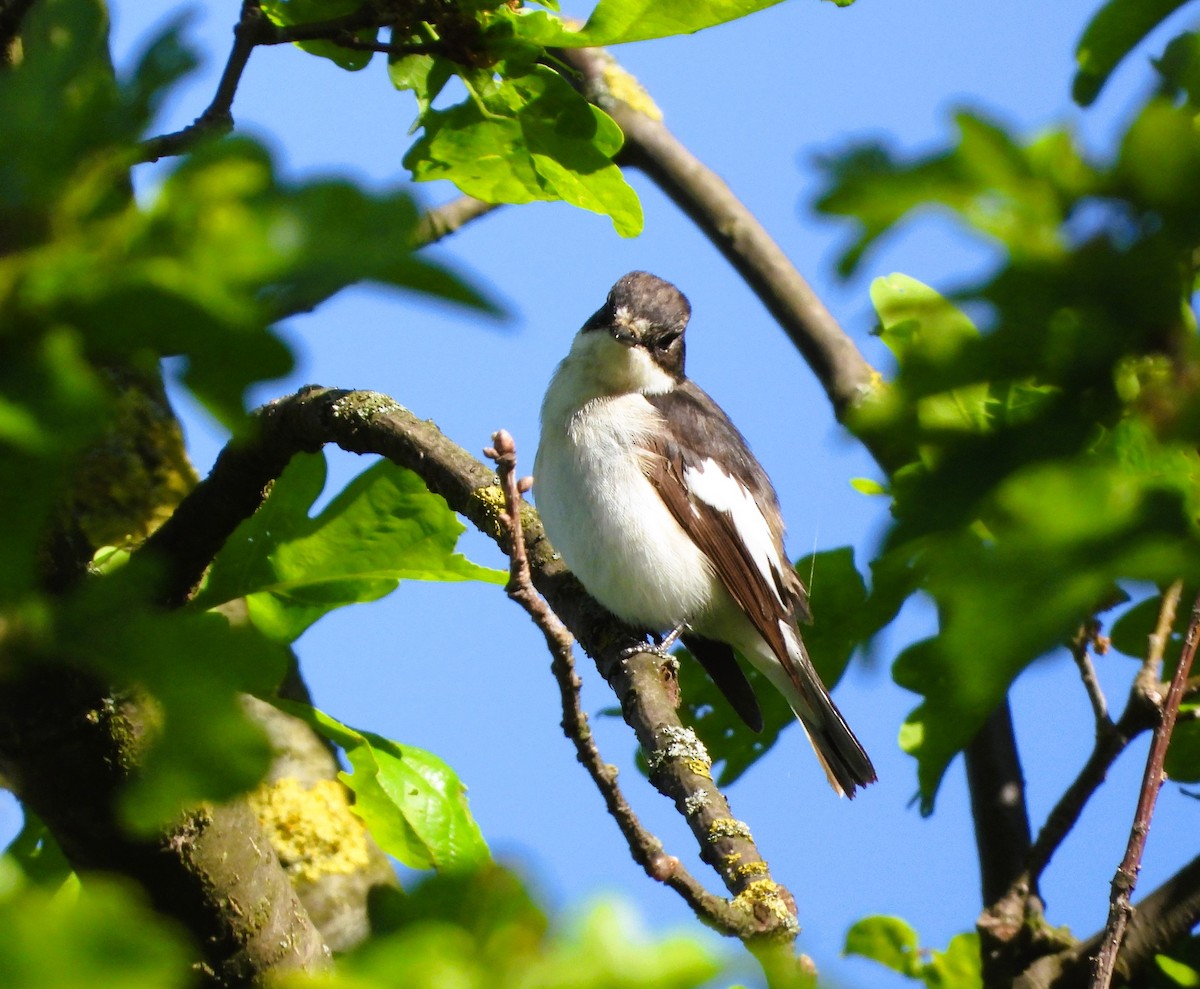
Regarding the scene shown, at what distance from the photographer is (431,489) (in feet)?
11.1

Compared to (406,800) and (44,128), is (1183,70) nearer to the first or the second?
(44,128)

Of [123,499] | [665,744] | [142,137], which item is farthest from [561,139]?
[142,137]

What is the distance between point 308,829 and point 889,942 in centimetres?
149

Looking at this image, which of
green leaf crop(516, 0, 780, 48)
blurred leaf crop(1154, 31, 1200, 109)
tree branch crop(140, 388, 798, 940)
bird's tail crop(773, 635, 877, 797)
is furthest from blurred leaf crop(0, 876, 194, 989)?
bird's tail crop(773, 635, 877, 797)

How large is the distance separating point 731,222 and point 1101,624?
7.58ft

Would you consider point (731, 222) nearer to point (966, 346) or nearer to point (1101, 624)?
point (1101, 624)

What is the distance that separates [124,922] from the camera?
581mm

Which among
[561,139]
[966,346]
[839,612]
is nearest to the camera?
[966,346]

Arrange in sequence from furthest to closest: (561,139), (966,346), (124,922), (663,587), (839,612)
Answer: (663,587) → (839,612) → (561,139) → (966,346) → (124,922)

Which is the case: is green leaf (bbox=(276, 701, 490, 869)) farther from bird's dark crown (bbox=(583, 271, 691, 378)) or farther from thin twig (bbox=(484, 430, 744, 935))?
bird's dark crown (bbox=(583, 271, 691, 378))

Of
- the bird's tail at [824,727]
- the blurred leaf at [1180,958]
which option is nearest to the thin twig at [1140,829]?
the blurred leaf at [1180,958]

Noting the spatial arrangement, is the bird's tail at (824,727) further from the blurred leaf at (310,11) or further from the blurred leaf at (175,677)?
the blurred leaf at (175,677)

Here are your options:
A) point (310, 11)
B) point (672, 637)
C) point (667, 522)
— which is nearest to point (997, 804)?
point (672, 637)

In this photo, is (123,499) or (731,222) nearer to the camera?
(123,499)
